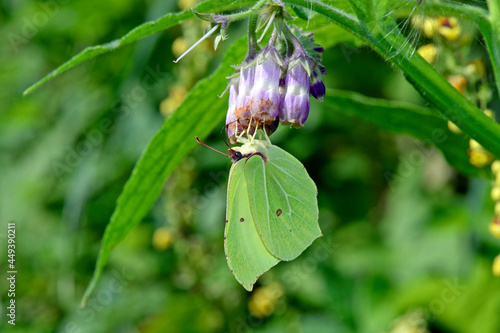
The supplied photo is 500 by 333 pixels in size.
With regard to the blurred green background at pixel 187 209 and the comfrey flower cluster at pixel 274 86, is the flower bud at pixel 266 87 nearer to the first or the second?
the comfrey flower cluster at pixel 274 86

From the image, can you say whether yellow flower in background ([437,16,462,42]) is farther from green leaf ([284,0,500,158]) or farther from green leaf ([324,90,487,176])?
green leaf ([284,0,500,158])

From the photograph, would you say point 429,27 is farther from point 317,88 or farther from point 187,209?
point 187,209

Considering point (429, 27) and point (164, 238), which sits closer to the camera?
point (429, 27)

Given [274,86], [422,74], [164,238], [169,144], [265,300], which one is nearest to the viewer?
[422,74]

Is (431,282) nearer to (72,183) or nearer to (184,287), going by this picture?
(184,287)

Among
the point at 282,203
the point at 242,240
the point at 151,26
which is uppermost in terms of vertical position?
the point at 151,26

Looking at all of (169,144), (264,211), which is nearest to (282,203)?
(264,211)

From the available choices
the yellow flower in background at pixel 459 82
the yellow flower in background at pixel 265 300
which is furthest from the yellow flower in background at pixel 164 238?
the yellow flower in background at pixel 459 82

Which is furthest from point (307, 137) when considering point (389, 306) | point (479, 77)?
point (479, 77)
